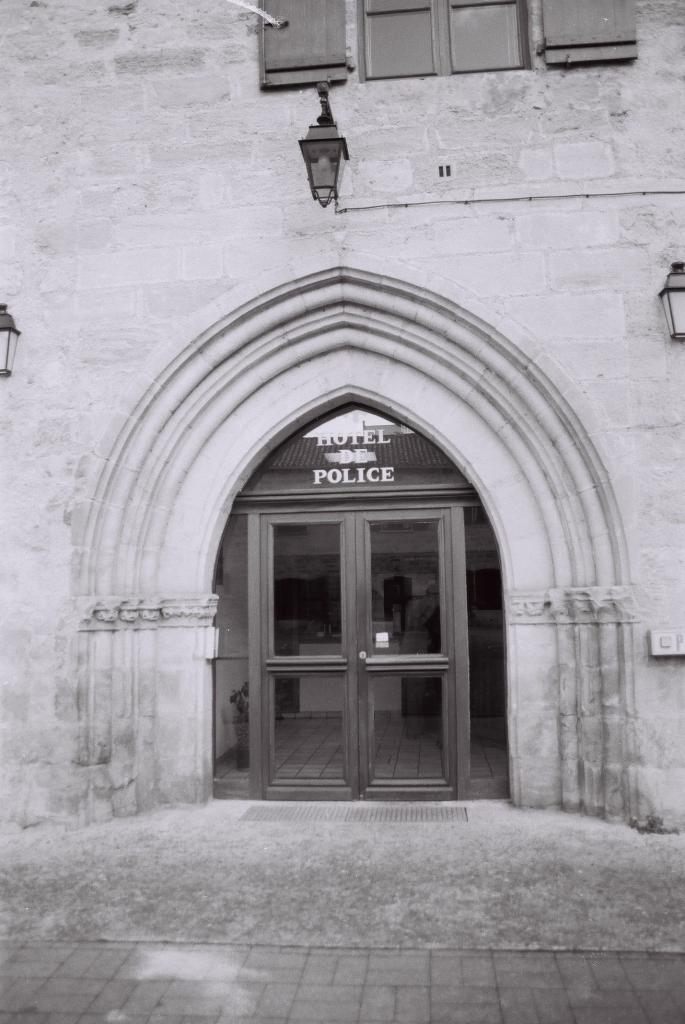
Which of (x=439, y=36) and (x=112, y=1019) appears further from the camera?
(x=439, y=36)

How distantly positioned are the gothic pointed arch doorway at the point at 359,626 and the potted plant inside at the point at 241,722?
0.01 meters

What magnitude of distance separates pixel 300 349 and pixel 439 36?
241 centimetres

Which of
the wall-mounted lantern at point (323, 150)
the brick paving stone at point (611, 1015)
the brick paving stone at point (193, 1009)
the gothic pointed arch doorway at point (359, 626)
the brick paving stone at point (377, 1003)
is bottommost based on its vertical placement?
the brick paving stone at point (377, 1003)

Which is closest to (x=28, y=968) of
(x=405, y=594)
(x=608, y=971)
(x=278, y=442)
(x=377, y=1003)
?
(x=377, y=1003)

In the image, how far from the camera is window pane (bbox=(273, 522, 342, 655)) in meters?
5.64

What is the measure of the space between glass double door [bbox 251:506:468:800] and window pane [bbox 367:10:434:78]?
3.11 m

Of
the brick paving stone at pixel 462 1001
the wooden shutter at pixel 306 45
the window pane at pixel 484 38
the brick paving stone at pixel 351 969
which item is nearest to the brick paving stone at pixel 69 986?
the brick paving stone at pixel 351 969

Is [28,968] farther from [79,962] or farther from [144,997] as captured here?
[144,997]

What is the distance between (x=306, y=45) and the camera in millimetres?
5492

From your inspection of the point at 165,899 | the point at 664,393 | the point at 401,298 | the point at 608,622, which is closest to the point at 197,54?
the point at 401,298

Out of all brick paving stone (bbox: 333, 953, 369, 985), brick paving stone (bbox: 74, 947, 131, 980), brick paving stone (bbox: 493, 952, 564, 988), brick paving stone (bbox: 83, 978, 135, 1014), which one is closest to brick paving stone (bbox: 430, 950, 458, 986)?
brick paving stone (bbox: 493, 952, 564, 988)

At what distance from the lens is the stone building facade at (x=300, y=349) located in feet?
16.6

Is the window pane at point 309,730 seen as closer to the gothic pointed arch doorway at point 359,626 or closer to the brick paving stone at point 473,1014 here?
the gothic pointed arch doorway at point 359,626

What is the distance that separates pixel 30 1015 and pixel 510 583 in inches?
140
